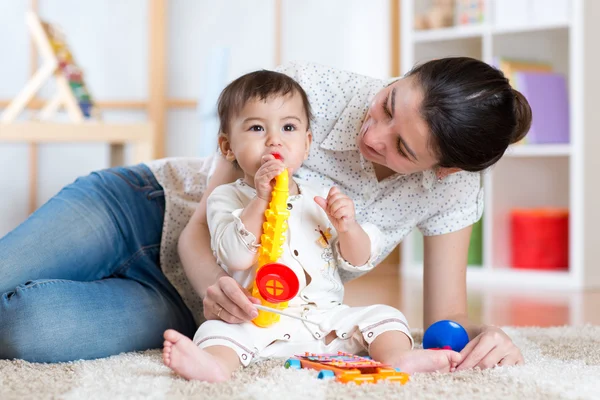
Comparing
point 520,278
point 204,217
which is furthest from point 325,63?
point 204,217

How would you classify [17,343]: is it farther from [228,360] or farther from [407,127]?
[407,127]

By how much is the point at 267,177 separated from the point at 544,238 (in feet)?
7.03

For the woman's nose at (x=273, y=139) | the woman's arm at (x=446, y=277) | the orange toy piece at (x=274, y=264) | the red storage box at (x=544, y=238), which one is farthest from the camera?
the red storage box at (x=544, y=238)

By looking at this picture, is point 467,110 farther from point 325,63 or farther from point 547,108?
point 325,63

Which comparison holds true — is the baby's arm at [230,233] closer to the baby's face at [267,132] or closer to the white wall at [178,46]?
the baby's face at [267,132]

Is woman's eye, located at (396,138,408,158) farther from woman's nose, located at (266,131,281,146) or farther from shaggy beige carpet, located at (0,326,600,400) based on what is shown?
shaggy beige carpet, located at (0,326,600,400)

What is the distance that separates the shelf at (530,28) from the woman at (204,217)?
1.79m

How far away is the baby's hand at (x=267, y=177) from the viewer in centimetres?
110

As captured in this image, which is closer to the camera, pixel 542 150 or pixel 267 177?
pixel 267 177

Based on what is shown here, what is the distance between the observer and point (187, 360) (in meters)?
0.98

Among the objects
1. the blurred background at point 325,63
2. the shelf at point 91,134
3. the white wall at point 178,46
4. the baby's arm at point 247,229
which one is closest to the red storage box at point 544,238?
the blurred background at point 325,63

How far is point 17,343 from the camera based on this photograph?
3.85 ft

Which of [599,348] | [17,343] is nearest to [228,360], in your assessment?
[17,343]

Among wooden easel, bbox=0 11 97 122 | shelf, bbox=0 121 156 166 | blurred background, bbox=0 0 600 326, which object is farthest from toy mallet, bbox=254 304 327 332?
wooden easel, bbox=0 11 97 122
